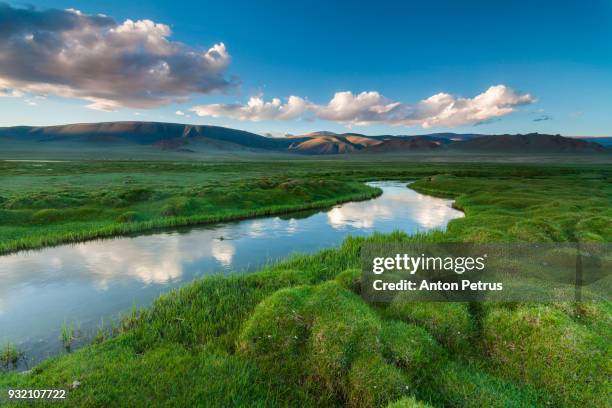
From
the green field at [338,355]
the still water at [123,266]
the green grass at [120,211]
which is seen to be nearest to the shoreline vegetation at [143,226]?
the green grass at [120,211]

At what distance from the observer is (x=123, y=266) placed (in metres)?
21.7

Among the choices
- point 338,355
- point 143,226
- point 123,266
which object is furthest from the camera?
point 143,226

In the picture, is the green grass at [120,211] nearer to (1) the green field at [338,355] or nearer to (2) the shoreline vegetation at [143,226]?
(2) the shoreline vegetation at [143,226]

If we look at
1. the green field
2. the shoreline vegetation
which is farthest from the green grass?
the green field

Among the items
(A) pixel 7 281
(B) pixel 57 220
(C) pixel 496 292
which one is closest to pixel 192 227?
(B) pixel 57 220

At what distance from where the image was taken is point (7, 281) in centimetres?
1845

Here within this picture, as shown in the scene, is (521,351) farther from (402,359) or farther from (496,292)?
(402,359)

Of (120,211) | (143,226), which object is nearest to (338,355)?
(143,226)

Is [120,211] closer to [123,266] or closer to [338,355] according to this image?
[123,266]

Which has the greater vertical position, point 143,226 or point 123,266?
point 143,226

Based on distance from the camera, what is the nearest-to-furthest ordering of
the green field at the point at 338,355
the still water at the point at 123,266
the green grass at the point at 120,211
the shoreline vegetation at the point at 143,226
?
the green field at the point at 338,355 → the still water at the point at 123,266 → the shoreline vegetation at the point at 143,226 → the green grass at the point at 120,211

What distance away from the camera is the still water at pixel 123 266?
46.6ft

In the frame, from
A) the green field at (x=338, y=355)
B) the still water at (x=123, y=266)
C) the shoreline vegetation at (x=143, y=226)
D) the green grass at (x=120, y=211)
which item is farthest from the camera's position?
the green grass at (x=120, y=211)

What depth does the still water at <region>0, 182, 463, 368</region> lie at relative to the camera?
14203 mm
